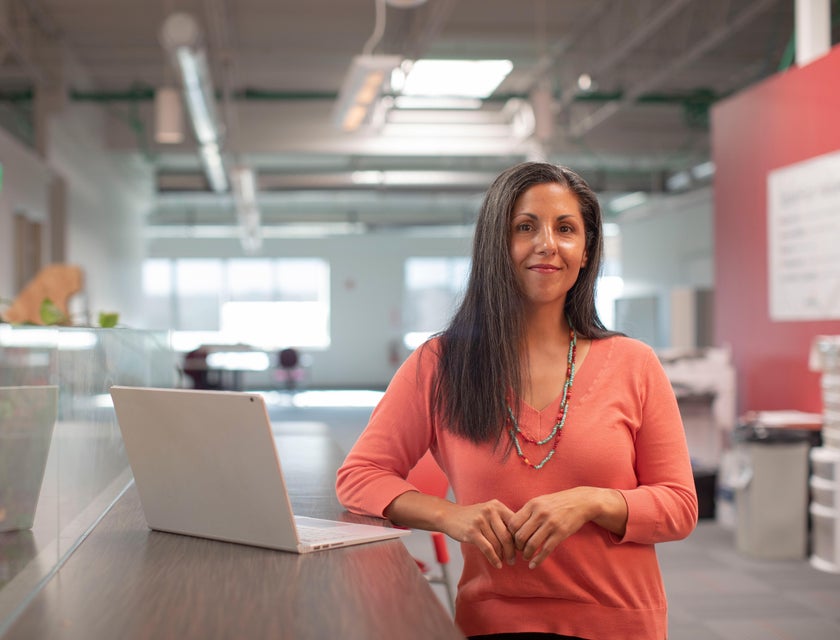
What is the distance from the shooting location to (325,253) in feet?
64.6

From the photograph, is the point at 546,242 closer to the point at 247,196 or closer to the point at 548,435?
the point at 548,435

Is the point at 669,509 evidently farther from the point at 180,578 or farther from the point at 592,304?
the point at 180,578

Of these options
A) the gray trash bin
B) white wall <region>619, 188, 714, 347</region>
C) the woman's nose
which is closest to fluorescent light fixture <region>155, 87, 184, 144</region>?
the gray trash bin

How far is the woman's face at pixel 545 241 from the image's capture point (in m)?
1.67

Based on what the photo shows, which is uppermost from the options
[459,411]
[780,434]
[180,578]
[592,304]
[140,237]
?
[140,237]

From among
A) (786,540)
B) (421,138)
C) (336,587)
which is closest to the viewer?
(336,587)

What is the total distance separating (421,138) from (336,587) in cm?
1046

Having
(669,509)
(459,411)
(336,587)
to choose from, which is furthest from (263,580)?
(669,509)

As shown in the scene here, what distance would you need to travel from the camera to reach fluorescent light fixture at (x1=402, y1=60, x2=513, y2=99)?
6.97m

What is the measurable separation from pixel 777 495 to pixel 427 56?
19.7 ft

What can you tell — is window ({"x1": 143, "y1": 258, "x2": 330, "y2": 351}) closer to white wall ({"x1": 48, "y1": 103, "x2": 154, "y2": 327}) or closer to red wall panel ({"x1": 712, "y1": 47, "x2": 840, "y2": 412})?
white wall ({"x1": 48, "y1": 103, "x2": 154, "y2": 327})

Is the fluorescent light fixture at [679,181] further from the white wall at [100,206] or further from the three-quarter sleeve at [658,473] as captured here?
the three-quarter sleeve at [658,473]

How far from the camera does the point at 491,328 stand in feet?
5.55

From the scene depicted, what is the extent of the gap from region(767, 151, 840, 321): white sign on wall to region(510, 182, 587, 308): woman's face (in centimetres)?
416
